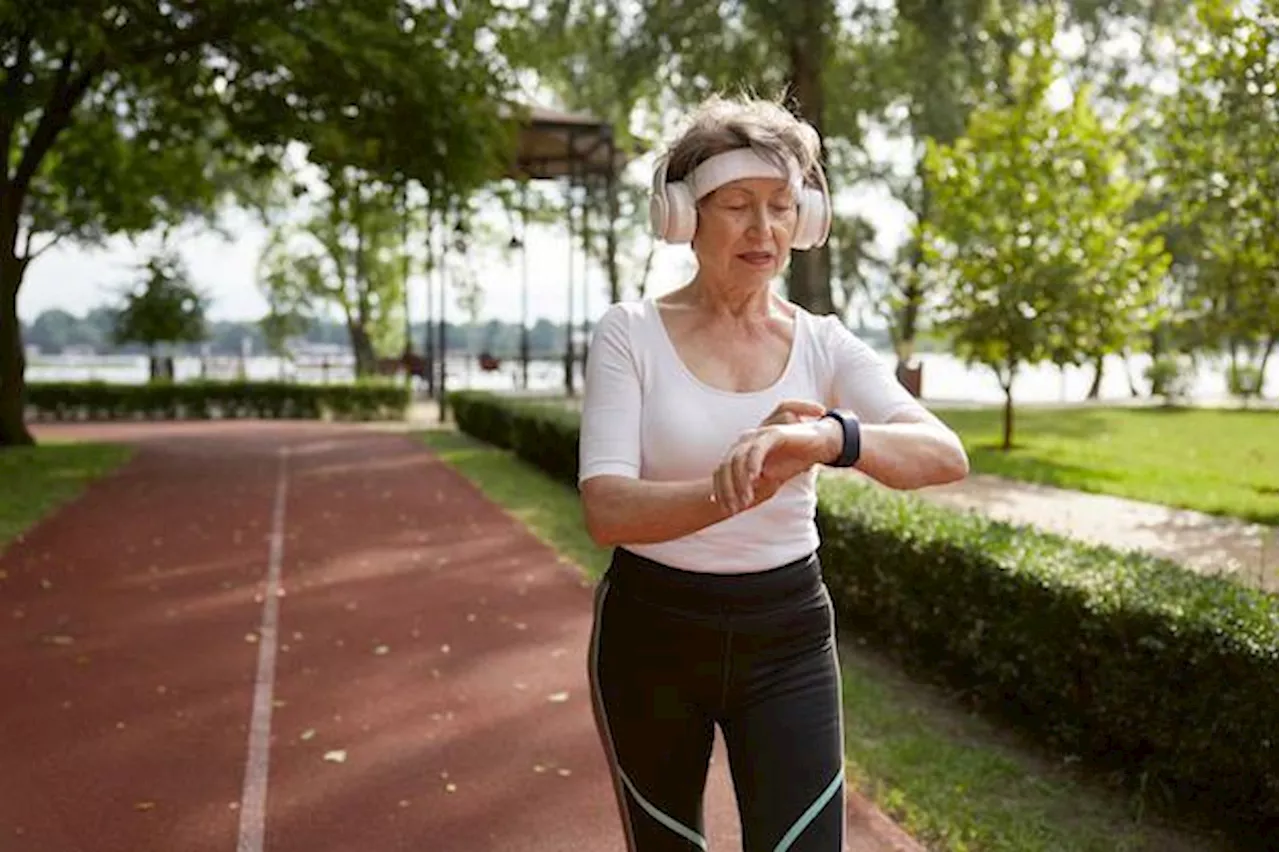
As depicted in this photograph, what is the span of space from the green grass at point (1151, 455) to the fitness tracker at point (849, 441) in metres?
10.9

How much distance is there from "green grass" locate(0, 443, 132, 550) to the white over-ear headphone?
1154cm

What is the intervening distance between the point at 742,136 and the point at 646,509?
2.41 feet

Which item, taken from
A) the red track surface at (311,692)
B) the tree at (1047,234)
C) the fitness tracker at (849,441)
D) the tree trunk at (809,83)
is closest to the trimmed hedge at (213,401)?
the tree trunk at (809,83)

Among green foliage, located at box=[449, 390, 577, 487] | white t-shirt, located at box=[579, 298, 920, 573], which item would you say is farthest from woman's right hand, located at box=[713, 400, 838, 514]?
green foliage, located at box=[449, 390, 577, 487]

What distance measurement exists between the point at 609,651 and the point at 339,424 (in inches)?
1211

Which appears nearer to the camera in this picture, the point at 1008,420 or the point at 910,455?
the point at 910,455

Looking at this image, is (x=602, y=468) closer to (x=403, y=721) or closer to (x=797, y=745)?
(x=797, y=745)

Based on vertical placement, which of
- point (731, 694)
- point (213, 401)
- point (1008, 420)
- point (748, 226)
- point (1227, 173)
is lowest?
point (213, 401)

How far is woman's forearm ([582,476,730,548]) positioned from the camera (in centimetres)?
217

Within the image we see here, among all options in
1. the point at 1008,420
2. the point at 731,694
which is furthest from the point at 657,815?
the point at 1008,420

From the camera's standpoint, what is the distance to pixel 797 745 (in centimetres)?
244

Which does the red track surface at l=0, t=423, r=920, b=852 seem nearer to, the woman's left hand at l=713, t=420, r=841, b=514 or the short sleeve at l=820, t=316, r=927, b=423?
the short sleeve at l=820, t=316, r=927, b=423

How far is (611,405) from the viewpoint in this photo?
236cm

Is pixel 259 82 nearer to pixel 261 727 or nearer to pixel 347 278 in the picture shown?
pixel 261 727
